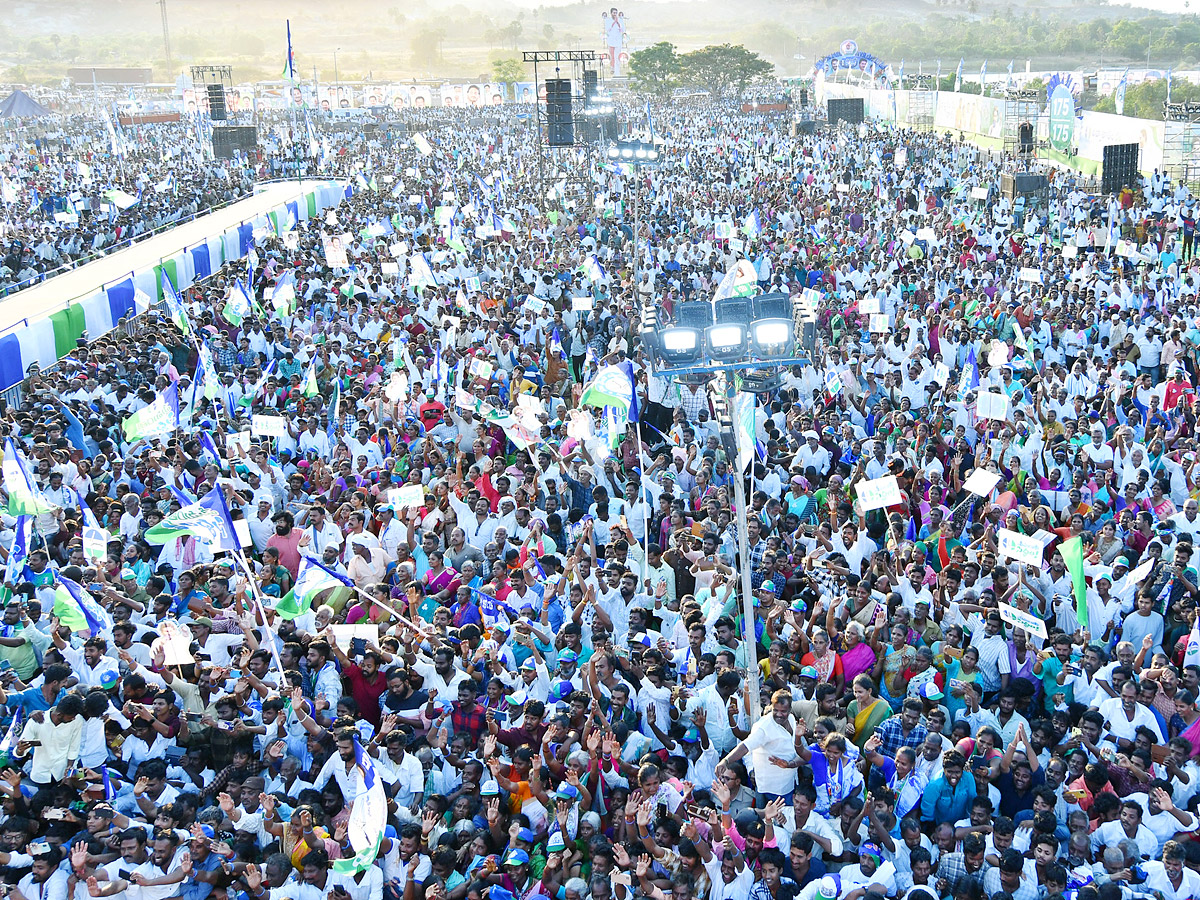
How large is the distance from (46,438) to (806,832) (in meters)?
8.77

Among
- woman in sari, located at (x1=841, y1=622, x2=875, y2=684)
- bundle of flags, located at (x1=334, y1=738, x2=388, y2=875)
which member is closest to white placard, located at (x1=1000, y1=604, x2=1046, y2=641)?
woman in sari, located at (x1=841, y1=622, x2=875, y2=684)

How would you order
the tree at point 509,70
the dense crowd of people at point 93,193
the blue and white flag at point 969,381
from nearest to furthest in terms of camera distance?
the blue and white flag at point 969,381, the dense crowd of people at point 93,193, the tree at point 509,70

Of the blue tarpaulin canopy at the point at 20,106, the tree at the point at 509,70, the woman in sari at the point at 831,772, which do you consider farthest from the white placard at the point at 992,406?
the tree at the point at 509,70

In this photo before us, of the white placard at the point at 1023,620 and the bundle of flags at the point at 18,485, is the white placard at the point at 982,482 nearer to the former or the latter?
the white placard at the point at 1023,620

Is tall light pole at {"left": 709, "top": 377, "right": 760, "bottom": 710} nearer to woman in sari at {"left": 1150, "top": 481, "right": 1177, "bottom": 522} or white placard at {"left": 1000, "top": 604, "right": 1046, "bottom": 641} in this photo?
white placard at {"left": 1000, "top": 604, "right": 1046, "bottom": 641}

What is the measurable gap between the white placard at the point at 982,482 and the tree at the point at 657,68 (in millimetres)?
75133

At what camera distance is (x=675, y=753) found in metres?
6.26

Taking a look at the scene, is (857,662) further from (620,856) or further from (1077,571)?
(620,856)

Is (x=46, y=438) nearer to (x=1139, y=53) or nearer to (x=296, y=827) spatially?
(x=296, y=827)

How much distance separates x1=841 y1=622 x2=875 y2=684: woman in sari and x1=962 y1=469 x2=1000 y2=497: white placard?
2.37 metres

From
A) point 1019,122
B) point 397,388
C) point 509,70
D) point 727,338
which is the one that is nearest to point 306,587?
point 727,338

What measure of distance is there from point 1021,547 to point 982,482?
1460 millimetres

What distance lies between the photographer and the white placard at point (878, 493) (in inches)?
347

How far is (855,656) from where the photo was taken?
23.5 ft
